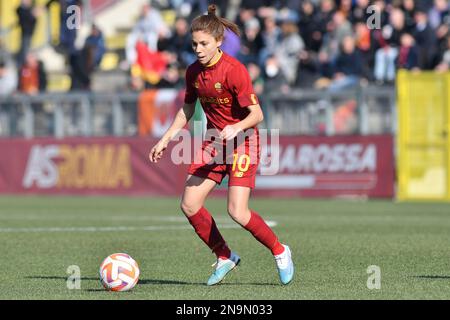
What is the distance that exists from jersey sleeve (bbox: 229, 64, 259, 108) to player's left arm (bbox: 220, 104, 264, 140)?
52mm

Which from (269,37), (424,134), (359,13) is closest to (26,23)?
(269,37)

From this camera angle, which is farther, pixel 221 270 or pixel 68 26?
pixel 68 26

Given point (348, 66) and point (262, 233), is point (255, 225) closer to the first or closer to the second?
point (262, 233)

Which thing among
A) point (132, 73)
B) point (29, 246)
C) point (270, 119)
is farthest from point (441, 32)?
point (29, 246)

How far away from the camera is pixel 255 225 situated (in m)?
9.70

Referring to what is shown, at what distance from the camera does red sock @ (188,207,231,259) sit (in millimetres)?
9859

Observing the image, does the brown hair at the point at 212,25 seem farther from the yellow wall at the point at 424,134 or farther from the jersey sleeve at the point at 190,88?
the yellow wall at the point at 424,134

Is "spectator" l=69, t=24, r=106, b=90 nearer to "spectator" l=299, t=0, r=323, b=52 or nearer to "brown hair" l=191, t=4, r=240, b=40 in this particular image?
"spectator" l=299, t=0, r=323, b=52

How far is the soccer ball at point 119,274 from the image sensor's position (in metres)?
9.31

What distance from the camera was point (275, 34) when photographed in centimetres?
2436

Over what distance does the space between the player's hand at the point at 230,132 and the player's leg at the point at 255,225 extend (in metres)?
0.63

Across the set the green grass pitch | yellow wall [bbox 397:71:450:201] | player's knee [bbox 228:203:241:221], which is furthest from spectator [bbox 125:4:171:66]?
player's knee [bbox 228:203:241:221]

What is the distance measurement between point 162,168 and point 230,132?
14.1 m

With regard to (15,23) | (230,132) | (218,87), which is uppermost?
(15,23)
